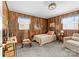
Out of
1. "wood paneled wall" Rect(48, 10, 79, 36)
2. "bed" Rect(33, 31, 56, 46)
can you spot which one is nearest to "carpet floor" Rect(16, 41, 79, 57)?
"bed" Rect(33, 31, 56, 46)

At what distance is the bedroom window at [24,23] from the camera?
18.4 ft

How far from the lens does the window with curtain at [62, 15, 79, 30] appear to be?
15.9ft

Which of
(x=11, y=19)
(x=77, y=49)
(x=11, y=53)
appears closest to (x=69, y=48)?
(x=77, y=49)

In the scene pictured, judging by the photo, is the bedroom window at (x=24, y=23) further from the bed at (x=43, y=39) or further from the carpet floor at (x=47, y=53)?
the carpet floor at (x=47, y=53)

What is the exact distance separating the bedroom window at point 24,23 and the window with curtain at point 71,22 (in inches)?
106

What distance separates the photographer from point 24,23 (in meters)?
5.79

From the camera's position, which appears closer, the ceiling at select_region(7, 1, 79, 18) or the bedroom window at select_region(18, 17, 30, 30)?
the ceiling at select_region(7, 1, 79, 18)

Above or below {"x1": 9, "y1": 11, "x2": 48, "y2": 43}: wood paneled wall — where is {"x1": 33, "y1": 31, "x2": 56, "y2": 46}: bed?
below

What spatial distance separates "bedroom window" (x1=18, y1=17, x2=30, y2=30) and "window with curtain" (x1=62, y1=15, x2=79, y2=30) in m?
2.69

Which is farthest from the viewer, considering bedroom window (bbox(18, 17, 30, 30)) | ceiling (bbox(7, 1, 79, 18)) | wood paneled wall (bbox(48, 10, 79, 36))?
bedroom window (bbox(18, 17, 30, 30))

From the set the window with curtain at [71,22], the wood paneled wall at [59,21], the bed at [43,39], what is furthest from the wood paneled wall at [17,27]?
the window with curtain at [71,22]

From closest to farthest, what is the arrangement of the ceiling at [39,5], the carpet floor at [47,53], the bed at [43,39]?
the carpet floor at [47,53]
the ceiling at [39,5]
the bed at [43,39]

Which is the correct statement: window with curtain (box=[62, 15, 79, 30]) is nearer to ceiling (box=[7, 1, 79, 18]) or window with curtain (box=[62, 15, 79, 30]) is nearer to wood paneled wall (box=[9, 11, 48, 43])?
ceiling (box=[7, 1, 79, 18])

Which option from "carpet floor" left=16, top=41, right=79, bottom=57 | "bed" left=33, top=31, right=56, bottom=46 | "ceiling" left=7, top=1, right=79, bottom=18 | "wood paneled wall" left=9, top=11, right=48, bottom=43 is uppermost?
"ceiling" left=7, top=1, right=79, bottom=18
